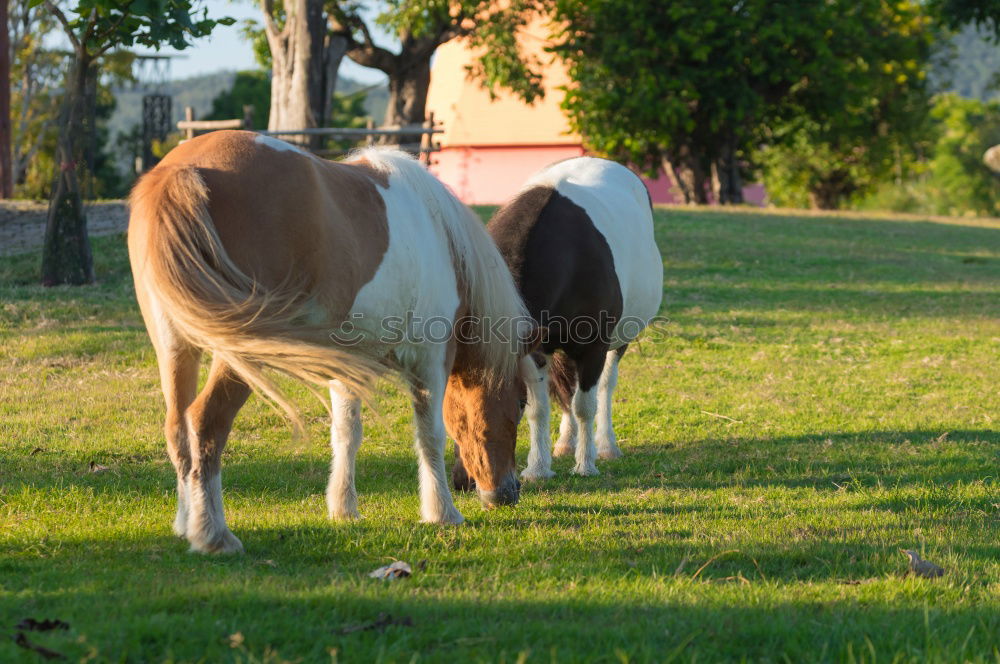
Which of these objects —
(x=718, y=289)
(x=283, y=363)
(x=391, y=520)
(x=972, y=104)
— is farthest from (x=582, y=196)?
(x=972, y=104)

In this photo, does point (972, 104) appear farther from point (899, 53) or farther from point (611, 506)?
point (611, 506)

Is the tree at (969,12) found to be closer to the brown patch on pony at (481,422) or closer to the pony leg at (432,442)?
the brown patch on pony at (481,422)

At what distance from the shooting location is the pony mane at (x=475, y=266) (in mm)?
4816

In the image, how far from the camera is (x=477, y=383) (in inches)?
204

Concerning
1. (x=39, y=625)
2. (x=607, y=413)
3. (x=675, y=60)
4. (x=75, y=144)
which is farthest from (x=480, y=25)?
(x=39, y=625)

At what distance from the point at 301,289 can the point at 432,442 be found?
1.28 meters

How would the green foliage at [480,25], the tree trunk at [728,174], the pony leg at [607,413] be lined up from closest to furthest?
the pony leg at [607,413]
the green foliage at [480,25]
the tree trunk at [728,174]

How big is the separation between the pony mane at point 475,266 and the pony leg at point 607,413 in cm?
189

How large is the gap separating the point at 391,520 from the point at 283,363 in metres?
1.46

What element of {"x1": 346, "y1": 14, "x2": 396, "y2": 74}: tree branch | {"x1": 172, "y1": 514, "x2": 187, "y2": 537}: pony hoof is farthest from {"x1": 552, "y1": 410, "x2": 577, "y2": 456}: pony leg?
{"x1": 346, "y1": 14, "x2": 396, "y2": 74}: tree branch

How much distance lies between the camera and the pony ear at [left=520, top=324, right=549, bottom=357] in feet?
17.4

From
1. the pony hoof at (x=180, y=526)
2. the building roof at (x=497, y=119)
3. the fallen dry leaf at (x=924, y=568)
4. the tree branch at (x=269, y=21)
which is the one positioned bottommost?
the pony hoof at (x=180, y=526)

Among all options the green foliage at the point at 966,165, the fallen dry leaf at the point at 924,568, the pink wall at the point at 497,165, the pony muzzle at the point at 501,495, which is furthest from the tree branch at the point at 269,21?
the green foliage at the point at 966,165

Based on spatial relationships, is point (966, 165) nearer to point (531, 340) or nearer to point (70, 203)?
point (70, 203)
